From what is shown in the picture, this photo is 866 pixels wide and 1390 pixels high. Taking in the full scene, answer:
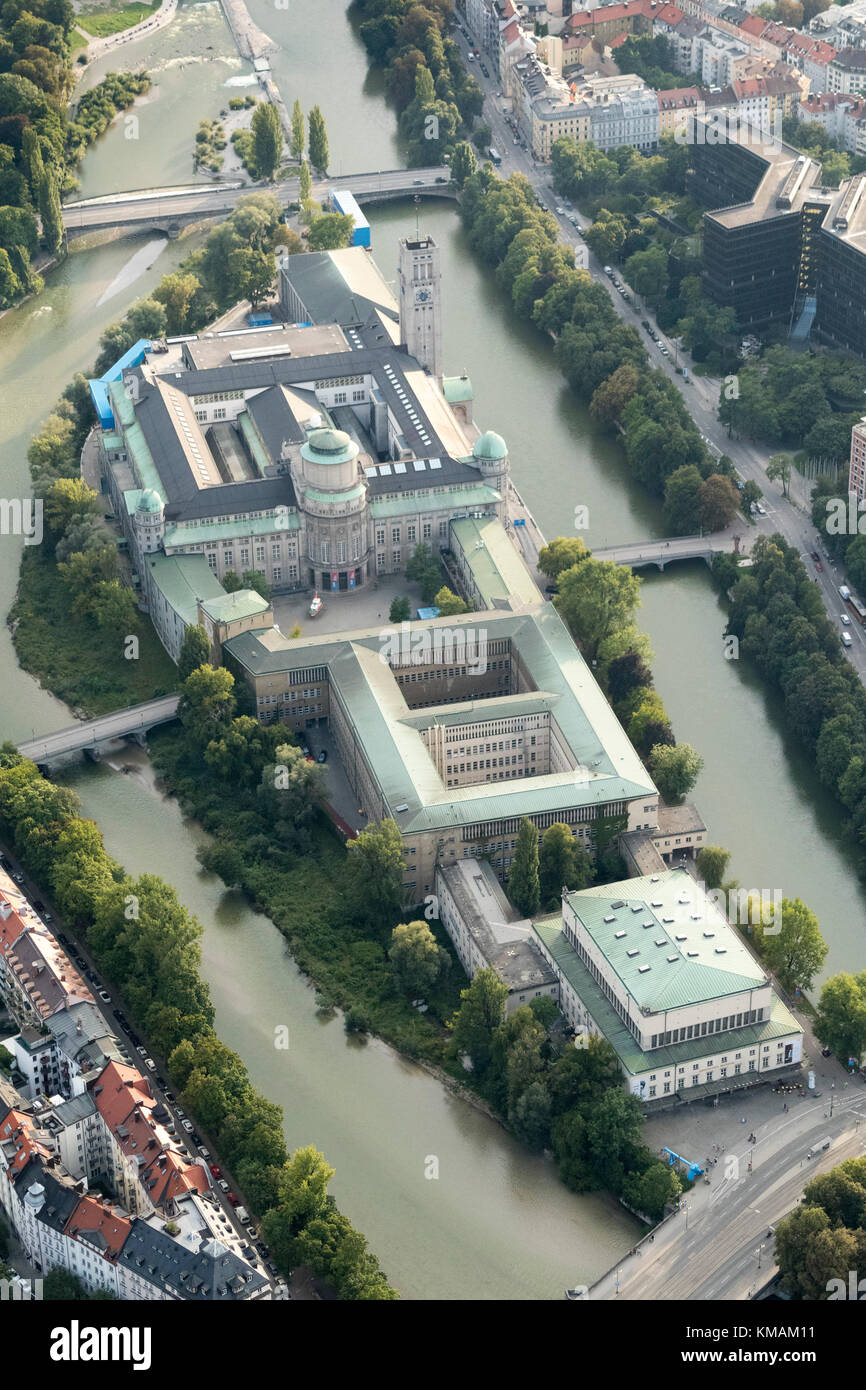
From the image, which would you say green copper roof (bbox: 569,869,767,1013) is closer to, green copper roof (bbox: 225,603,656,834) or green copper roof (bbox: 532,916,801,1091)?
green copper roof (bbox: 532,916,801,1091)

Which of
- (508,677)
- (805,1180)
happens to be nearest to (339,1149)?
(805,1180)

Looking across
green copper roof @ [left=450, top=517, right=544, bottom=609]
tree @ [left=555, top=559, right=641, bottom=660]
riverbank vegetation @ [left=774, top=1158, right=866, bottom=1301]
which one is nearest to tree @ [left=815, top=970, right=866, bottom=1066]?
riverbank vegetation @ [left=774, top=1158, right=866, bottom=1301]

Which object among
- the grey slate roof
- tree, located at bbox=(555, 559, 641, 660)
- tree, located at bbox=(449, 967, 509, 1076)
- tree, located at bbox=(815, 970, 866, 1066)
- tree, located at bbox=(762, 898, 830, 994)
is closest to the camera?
the grey slate roof

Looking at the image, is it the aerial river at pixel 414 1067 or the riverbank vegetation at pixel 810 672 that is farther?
the riverbank vegetation at pixel 810 672

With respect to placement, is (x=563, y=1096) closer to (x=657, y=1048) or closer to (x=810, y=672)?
(x=657, y=1048)

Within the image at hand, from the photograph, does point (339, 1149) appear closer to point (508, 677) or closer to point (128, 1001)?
point (128, 1001)

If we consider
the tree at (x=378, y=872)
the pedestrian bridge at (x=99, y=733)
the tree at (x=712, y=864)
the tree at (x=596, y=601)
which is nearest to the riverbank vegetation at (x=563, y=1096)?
the tree at (x=378, y=872)

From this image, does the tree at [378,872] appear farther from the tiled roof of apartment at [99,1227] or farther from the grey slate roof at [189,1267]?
the grey slate roof at [189,1267]
